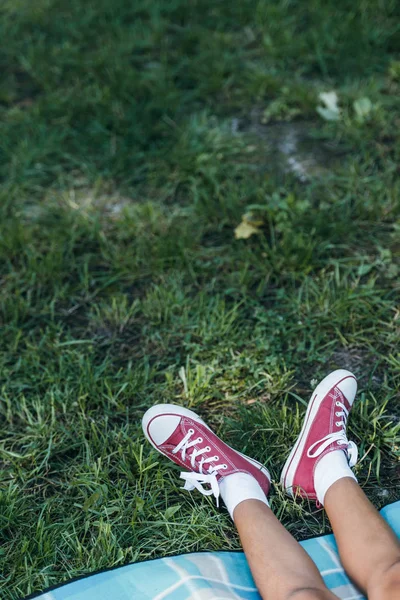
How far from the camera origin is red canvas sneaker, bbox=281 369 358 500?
183 centimetres

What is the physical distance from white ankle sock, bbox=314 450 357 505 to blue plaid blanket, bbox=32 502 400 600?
165mm

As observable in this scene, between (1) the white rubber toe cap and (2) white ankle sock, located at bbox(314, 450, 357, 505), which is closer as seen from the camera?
(2) white ankle sock, located at bbox(314, 450, 357, 505)

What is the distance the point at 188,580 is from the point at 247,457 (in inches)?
16.5

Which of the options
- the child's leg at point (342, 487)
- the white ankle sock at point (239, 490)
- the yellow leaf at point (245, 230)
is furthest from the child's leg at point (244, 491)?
the yellow leaf at point (245, 230)

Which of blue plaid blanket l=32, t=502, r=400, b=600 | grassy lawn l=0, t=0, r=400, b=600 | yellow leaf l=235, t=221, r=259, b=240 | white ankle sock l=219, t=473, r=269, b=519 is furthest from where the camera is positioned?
yellow leaf l=235, t=221, r=259, b=240

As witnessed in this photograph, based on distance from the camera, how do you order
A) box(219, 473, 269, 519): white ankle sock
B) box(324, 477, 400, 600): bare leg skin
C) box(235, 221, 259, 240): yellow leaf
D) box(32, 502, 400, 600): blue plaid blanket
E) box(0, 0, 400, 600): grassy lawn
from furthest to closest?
box(235, 221, 259, 240): yellow leaf, box(0, 0, 400, 600): grassy lawn, box(219, 473, 269, 519): white ankle sock, box(32, 502, 400, 600): blue plaid blanket, box(324, 477, 400, 600): bare leg skin

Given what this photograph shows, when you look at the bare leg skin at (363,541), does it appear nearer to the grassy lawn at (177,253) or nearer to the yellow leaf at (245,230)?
the grassy lawn at (177,253)

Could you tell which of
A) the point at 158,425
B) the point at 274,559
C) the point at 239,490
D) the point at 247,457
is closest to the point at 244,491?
the point at 239,490

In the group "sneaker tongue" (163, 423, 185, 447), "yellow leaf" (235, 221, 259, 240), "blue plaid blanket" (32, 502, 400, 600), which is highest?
"yellow leaf" (235, 221, 259, 240)

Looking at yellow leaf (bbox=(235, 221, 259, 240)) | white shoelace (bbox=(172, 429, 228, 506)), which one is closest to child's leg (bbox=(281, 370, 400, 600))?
white shoelace (bbox=(172, 429, 228, 506))

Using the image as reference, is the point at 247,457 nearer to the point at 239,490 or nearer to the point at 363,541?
the point at 239,490

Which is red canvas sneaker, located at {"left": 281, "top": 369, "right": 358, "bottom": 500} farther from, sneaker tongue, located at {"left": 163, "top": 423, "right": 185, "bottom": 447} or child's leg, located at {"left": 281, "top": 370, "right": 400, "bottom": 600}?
sneaker tongue, located at {"left": 163, "top": 423, "right": 185, "bottom": 447}

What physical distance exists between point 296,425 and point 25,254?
1.39 m

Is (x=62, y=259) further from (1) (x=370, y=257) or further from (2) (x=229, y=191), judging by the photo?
(1) (x=370, y=257)
